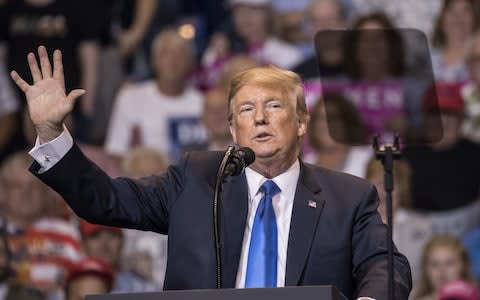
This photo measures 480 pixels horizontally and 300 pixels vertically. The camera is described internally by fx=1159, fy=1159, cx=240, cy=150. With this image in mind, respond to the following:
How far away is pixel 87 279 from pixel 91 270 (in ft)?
0.20

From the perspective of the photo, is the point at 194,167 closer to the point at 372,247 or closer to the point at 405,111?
the point at 372,247

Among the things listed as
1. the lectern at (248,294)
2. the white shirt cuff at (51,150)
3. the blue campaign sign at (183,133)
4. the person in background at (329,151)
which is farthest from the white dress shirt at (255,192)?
the blue campaign sign at (183,133)

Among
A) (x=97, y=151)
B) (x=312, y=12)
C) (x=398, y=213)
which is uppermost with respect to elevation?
(x=312, y=12)

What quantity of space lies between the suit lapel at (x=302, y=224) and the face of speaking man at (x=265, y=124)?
11 cm

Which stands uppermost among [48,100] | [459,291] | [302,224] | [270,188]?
[48,100]

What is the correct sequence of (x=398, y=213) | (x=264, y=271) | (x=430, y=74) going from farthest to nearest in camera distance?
(x=398, y=213)
(x=430, y=74)
(x=264, y=271)

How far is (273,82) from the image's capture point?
3789 mm

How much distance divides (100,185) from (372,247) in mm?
870

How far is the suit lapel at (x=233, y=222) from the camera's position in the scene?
3.56 metres

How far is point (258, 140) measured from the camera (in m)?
3.72

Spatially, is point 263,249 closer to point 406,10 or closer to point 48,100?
point 48,100

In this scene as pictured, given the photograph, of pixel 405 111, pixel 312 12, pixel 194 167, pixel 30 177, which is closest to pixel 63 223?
pixel 30 177

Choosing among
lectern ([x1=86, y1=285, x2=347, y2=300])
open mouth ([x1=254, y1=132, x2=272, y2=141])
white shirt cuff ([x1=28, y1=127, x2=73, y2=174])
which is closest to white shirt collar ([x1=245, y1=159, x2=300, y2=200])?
open mouth ([x1=254, y1=132, x2=272, y2=141])

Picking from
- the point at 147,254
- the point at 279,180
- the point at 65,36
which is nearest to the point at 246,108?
the point at 279,180
